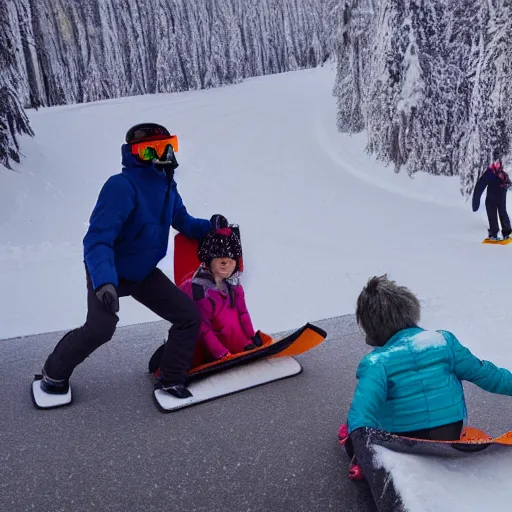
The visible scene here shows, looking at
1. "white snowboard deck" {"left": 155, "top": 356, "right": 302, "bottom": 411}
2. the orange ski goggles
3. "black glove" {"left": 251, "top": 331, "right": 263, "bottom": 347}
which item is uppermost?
the orange ski goggles

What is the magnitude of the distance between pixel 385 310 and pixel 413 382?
336 millimetres

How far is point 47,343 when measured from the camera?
5.01 metres

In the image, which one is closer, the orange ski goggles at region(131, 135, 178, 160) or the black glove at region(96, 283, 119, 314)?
the black glove at region(96, 283, 119, 314)

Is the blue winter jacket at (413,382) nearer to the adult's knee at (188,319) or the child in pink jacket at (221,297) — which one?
the adult's knee at (188,319)

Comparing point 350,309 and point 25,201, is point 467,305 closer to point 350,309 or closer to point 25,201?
point 350,309

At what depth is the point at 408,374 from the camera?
2.39 m

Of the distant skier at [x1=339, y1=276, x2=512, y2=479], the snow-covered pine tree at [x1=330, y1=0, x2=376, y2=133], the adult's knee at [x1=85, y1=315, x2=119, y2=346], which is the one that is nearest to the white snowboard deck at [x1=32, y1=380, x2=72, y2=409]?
the adult's knee at [x1=85, y1=315, x2=119, y2=346]

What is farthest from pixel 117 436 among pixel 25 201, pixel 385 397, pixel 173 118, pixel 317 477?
pixel 173 118

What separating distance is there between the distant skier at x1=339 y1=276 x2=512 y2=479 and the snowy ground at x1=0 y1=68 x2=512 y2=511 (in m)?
2.04

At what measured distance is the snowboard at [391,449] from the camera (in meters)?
2.12

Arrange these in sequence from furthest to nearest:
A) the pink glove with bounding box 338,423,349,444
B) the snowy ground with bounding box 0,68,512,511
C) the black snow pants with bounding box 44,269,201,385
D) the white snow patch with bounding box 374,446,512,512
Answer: the snowy ground with bounding box 0,68,512,511
the black snow pants with bounding box 44,269,201,385
the pink glove with bounding box 338,423,349,444
the white snow patch with bounding box 374,446,512,512

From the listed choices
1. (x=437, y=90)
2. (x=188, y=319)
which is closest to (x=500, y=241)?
(x=437, y=90)

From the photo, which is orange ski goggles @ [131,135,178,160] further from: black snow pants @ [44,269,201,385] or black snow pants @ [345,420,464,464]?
black snow pants @ [345,420,464,464]

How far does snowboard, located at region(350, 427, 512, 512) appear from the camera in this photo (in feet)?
6.94
